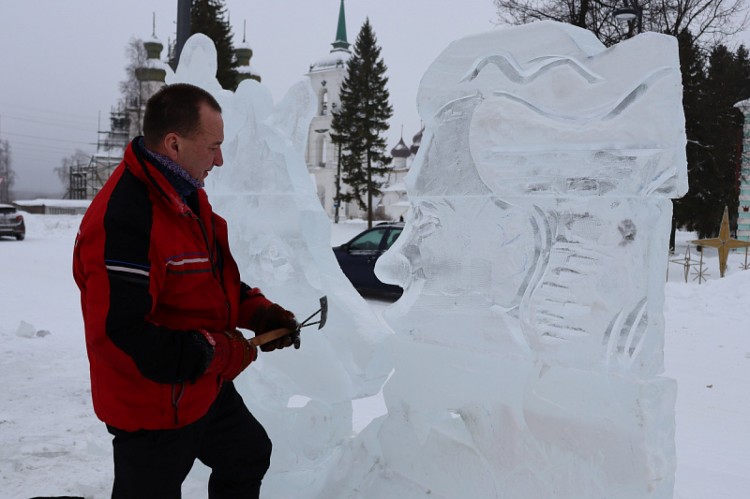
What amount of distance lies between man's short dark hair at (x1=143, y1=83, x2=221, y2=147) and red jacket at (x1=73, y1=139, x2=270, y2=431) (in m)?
0.09

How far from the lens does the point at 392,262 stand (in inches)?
115

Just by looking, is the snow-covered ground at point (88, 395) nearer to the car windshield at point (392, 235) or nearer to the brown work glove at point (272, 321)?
the car windshield at point (392, 235)

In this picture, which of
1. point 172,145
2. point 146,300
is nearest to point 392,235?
point 172,145

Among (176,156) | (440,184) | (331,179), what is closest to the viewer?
(176,156)

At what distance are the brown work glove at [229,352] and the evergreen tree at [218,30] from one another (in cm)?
2794

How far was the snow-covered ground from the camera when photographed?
3.33 m

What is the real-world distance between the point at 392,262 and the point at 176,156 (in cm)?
129

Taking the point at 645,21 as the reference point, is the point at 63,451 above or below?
below

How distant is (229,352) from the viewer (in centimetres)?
183

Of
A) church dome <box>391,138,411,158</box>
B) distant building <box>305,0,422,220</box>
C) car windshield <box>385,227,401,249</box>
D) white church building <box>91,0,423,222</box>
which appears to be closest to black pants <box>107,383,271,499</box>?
car windshield <box>385,227,401,249</box>

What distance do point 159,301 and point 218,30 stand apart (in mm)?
30411

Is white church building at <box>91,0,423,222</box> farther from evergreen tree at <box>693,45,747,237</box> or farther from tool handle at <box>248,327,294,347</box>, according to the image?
tool handle at <box>248,327,294,347</box>

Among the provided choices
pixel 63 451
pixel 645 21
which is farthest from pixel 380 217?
pixel 63 451

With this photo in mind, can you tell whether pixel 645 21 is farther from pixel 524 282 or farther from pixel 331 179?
pixel 331 179
